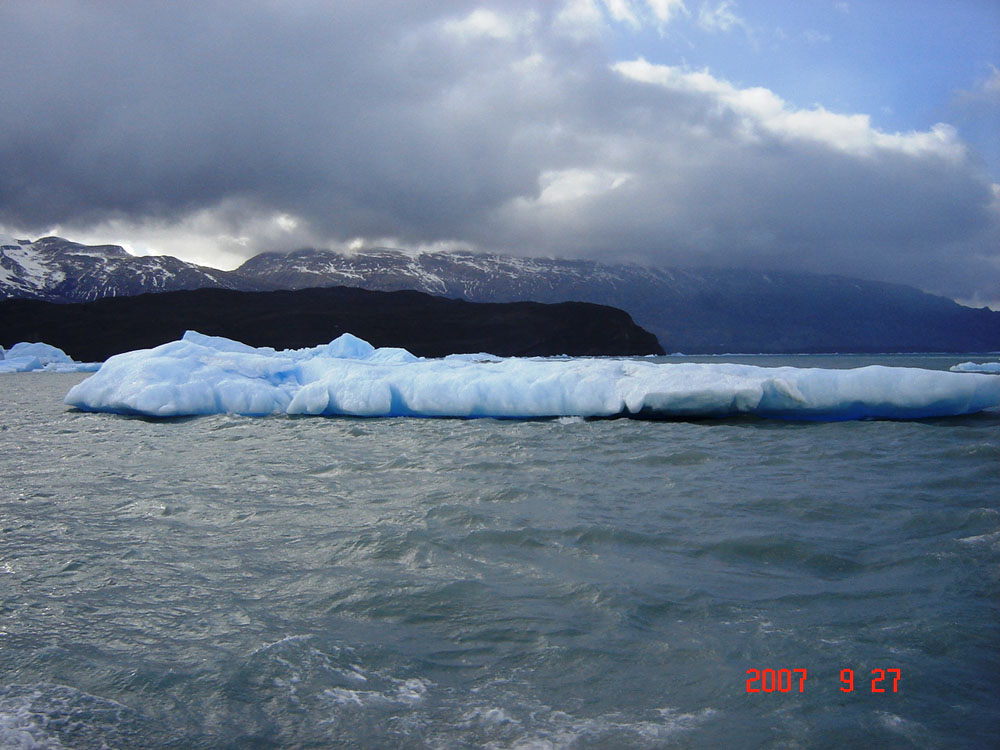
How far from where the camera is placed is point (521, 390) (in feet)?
39.4

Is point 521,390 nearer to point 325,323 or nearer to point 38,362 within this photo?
point 38,362

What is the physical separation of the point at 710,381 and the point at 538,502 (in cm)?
615

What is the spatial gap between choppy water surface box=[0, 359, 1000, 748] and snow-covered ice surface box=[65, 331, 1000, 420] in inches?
148

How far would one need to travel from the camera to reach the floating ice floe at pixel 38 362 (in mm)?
41781

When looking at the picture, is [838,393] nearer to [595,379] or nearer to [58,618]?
[595,379]

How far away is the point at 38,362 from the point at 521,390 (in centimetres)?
4528

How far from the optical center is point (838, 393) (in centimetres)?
1077

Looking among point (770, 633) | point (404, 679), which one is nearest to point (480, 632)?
point (404, 679)
